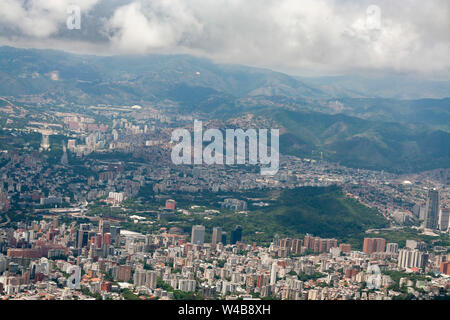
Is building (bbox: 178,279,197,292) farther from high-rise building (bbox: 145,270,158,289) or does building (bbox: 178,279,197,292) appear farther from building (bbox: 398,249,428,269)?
building (bbox: 398,249,428,269)

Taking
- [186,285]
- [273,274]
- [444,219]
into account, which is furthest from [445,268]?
[444,219]

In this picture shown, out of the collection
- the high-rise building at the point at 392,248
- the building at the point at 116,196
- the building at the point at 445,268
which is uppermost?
the building at the point at 116,196

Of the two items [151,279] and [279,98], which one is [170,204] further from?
[279,98]

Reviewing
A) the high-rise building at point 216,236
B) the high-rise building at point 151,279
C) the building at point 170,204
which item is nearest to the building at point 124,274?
the high-rise building at point 151,279

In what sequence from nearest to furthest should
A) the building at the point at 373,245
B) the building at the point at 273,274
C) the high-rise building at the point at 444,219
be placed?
the building at the point at 273,274 < the building at the point at 373,245 < the high-rise building at the point at 444,219

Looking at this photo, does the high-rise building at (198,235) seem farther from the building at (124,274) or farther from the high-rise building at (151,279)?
the high-rise building at (151,279)

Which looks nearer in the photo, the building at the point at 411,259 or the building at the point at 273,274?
the building at the point at 273,274
